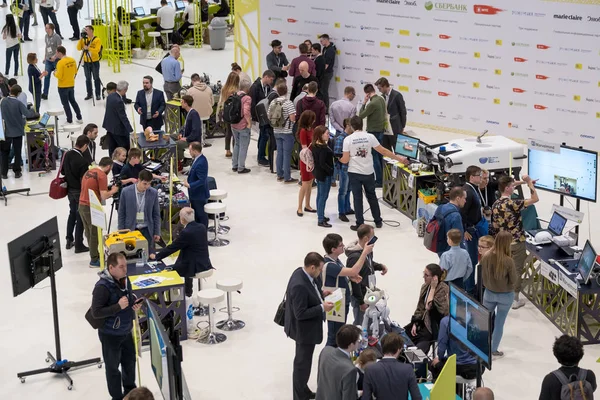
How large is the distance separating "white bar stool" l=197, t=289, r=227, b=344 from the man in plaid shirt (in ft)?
12.0

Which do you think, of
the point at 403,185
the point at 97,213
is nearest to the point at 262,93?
the point at 403,185

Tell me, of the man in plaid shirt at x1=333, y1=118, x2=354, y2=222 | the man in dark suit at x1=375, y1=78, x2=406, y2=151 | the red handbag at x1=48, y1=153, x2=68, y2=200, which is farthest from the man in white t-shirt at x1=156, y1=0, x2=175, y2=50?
the red handbag at x1=48, y1=153, x2=68, y2=200

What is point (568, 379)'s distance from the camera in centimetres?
693

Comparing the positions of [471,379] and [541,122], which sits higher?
[541,122]

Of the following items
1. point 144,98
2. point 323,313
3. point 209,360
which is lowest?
point 209,360

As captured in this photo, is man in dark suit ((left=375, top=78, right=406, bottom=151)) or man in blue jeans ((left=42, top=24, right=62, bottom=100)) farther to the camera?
man in blue jeans ((left=42, top=24, right=62, bottom=100))

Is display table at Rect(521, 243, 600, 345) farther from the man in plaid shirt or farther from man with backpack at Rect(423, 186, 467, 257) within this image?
the man in plaid shirt

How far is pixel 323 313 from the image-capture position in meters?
8.28

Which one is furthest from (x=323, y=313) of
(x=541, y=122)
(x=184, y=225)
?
(x=541, y=122)

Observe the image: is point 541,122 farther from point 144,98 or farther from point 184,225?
point 184,225

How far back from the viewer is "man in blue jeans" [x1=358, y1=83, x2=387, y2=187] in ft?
46.0

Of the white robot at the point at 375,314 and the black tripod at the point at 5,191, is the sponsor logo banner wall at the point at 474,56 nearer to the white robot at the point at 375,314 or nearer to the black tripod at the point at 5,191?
the black tripod at the point at 5,191

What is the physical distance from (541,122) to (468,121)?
148 cm

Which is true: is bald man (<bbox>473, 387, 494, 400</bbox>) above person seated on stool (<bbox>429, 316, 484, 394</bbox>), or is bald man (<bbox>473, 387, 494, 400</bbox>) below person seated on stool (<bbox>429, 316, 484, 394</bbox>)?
above
